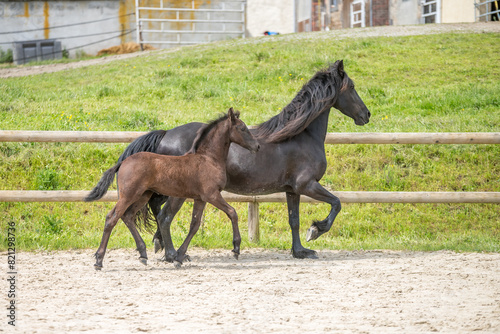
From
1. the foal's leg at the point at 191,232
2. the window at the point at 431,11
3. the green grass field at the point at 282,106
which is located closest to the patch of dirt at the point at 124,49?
the green grass field at the point at 282,106

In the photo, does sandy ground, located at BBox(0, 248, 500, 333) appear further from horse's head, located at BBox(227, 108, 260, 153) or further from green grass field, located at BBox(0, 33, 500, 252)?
horse's head, located at BBox(227, 108, 260, 153)

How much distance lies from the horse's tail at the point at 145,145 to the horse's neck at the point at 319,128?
62.4 inches

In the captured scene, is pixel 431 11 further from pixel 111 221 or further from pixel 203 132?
pixel 111 221

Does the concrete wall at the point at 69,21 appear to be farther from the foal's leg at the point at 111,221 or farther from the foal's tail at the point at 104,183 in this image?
the foal's leg at the point at 111,221

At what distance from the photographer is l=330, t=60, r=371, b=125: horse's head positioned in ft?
20.6

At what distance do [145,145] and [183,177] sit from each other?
0.78 m

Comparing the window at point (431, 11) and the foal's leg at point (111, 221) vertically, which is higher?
the window at point (431, 11)

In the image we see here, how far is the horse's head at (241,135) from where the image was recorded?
18.2 feet

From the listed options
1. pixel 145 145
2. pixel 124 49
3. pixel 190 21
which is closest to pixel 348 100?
pixel 145 145

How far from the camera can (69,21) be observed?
919 inches

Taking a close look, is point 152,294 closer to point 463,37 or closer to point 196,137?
point 196,137

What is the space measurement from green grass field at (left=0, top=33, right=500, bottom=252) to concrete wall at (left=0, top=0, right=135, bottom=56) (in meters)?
7.45

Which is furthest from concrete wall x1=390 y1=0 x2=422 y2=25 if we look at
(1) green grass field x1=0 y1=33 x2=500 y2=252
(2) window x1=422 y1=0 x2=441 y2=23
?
(1) green grass field x1=0 y1=33 x2=500 y2=252

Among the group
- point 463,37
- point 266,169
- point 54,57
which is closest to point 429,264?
point 266,169
